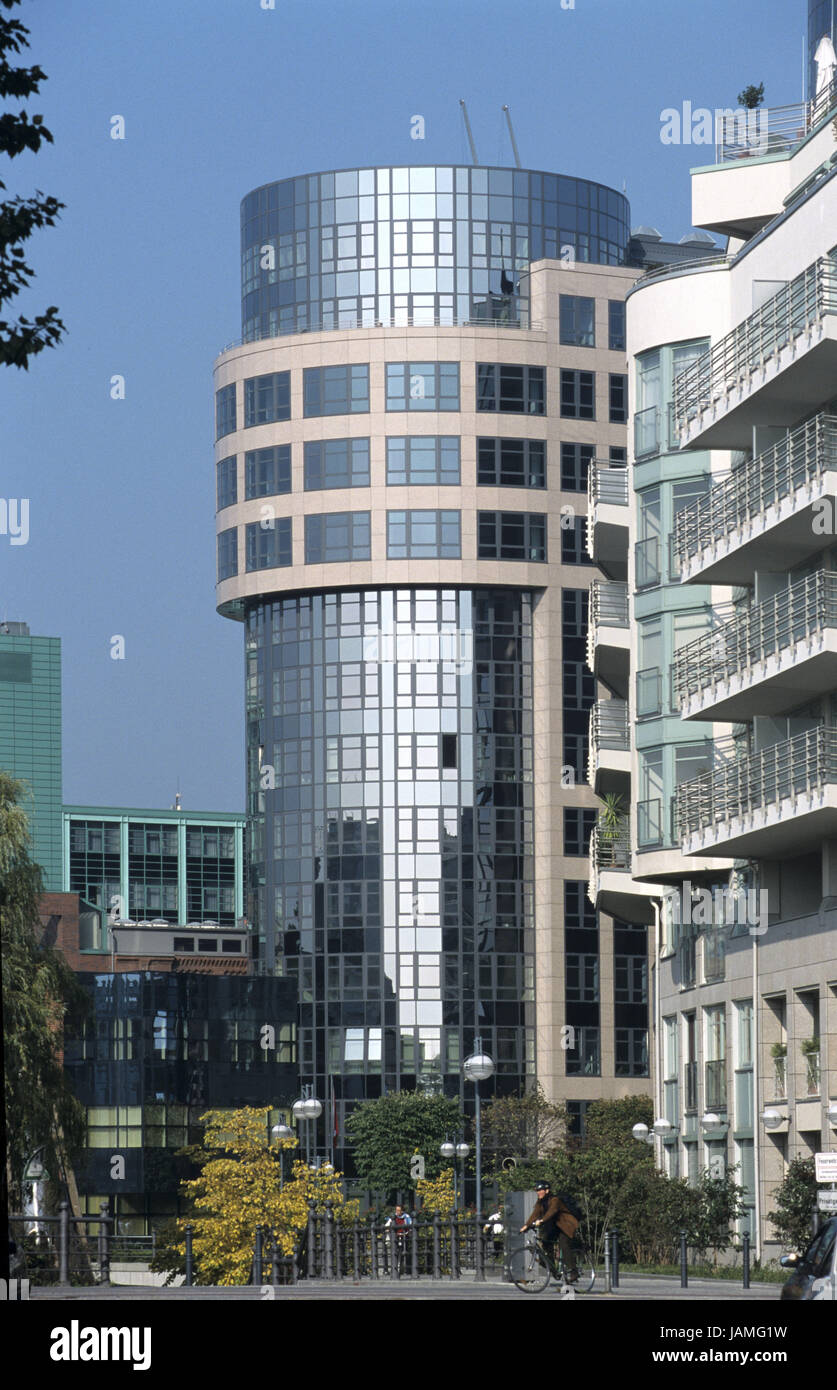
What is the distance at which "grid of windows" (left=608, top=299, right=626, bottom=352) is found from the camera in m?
124

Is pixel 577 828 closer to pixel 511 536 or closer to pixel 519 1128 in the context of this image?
pixel 511 536

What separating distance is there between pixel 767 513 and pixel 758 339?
3.70m

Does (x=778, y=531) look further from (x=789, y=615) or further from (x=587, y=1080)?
(x=587, y=1080)

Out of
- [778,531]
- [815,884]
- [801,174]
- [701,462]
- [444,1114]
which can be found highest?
[801,174]

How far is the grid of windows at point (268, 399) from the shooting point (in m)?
123

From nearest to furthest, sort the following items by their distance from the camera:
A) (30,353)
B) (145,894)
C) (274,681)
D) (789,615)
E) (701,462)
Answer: (30,353) < (789,615) < (701,462) < (274,681) < (145,894)

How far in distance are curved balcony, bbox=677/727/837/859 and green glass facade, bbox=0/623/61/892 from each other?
51788mm

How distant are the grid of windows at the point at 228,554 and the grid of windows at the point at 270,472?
3103 millimetres

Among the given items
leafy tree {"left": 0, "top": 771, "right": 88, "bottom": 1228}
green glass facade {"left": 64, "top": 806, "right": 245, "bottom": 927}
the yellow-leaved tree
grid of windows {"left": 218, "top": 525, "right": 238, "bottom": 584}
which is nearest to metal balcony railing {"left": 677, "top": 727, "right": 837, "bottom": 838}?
the yellow-leaved tree

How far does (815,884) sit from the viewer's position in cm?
5344

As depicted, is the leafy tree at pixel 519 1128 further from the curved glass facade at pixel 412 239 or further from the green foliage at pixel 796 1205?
the green foliage at pixel 796 1205

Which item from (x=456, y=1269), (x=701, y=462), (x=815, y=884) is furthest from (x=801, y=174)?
(x=456, y=1269)

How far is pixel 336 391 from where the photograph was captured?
4818 inches

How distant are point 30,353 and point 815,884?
34.9 m
